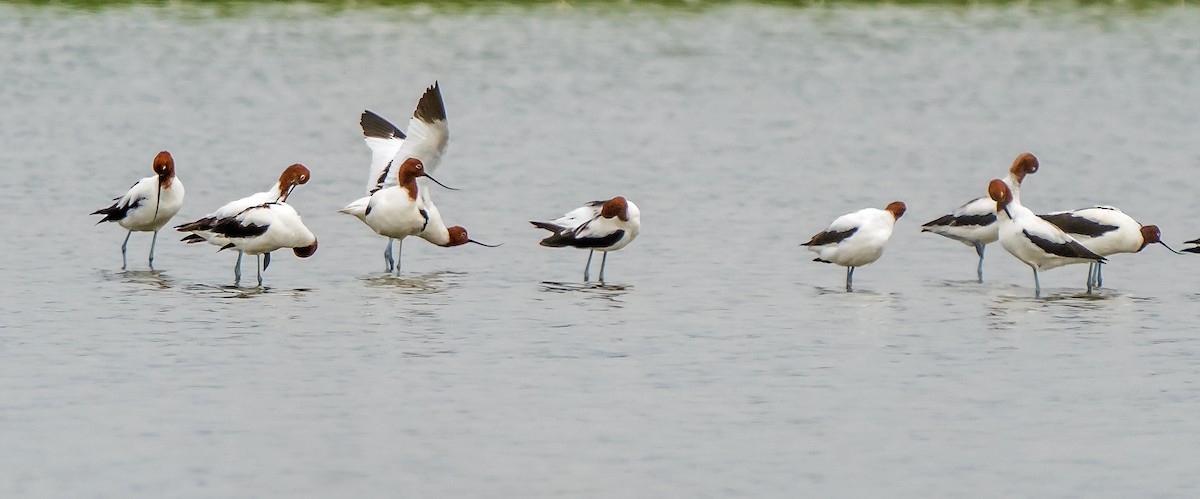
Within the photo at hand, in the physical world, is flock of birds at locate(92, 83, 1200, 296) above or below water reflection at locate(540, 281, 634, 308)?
above

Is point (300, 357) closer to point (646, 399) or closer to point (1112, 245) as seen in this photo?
point (646, 399)

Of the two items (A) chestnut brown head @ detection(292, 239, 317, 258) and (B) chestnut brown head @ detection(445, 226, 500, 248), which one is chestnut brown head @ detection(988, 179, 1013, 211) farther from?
(A) chestnut brown head @ detection(292, 239, 317, 258)

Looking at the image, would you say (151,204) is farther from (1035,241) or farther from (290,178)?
(1035,241)

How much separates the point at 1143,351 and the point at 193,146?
699 inches

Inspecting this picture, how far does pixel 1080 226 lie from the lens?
706 inches

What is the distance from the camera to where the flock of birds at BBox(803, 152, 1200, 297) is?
17.4m

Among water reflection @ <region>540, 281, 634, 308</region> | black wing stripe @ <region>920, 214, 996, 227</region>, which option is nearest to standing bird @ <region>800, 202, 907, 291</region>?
black wing stripe @ <region>920, 214, 996, 227</region>

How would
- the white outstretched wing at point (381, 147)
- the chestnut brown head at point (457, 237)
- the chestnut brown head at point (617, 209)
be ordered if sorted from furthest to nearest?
the white outstretched wing at point (381, 147) < the chestnut brown head at point (457, 237) < the chestnut brown head at point (617, 209)

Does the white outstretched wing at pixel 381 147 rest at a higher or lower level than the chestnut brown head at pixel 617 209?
higher

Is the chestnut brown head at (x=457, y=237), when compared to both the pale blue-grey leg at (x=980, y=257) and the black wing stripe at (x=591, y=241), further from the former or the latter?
the pale blue-grey leg at (x=980, y=257)

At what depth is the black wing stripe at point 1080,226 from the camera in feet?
58.7

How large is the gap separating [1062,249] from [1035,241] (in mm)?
240

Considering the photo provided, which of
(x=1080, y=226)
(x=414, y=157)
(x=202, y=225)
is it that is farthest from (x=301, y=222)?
(x=1080, y=226)

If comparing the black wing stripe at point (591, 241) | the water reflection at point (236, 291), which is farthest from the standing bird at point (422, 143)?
the water reflection at point (236, 291)
